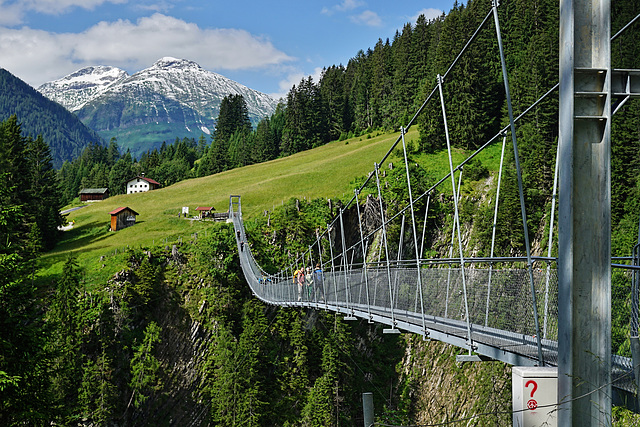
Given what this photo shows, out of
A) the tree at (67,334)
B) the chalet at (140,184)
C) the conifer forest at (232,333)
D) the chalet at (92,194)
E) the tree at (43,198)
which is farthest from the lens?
the chalet at (140,184)

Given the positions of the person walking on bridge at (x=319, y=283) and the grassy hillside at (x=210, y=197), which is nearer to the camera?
the person walking on bridge at (x=319, y=283)

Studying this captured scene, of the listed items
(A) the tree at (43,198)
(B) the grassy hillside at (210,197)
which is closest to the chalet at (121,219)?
(B) the grassy hillside at (210,197)

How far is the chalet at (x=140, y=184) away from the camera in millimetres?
57281

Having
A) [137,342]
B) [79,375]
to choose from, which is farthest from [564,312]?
[137,342]

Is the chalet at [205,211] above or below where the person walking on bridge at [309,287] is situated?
above

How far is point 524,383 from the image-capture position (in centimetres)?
277

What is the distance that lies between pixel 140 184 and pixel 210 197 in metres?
24.4

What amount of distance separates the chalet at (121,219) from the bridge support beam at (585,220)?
30722 mm

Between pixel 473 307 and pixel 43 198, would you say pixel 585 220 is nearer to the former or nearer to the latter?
pixel 473 307

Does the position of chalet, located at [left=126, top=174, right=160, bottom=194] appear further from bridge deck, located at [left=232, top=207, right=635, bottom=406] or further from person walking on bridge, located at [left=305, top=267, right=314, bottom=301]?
bridge deck, located at [left=232, top=207, right=635, bottom=406]

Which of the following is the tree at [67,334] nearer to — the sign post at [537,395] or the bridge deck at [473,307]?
the bridge deck at [473,307]

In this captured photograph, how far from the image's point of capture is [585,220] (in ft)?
8.68

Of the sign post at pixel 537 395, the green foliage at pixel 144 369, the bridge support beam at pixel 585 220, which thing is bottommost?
the green foliage at pixel 144 369

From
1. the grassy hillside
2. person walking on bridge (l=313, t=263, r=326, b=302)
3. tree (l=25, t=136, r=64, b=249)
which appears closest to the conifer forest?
tree (l=25, t=136, r=64, b=249)
